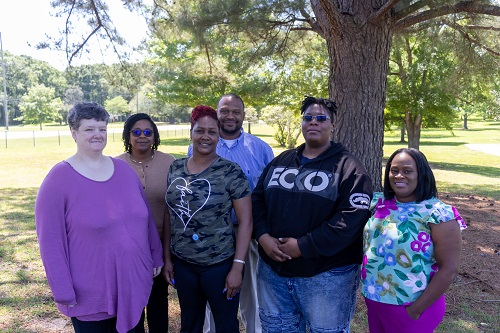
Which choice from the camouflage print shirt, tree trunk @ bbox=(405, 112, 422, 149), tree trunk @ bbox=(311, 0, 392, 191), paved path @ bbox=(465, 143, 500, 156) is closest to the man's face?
the camouflage print shirt

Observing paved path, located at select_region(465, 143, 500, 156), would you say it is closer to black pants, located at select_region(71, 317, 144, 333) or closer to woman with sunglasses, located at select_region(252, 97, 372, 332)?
woman with sunglasses, located at select_region(252, 97, 372, 332)

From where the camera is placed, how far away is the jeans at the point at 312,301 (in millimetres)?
2479

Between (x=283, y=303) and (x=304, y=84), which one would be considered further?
(x=304, y=84)

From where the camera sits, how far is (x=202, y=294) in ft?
9.17

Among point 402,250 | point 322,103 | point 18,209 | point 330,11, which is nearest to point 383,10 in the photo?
point 330,11

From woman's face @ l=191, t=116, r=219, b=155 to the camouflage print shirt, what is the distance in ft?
0.37

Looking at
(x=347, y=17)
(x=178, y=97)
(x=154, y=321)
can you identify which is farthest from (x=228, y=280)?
(x=178, y=97)

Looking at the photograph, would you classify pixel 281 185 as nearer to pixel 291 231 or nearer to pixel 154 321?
pixel 291 231

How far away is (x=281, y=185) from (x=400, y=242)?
0.75m

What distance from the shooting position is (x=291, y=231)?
8.25 ft

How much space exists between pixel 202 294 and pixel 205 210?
0.61 m

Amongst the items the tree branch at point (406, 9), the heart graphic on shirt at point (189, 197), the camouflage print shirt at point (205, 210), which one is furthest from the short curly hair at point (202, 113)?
the tree branch at point (406, 9)

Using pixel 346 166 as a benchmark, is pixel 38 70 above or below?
above

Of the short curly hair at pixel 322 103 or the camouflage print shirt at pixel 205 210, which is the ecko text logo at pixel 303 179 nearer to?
the camouflage print shirt at pixel 205 210
